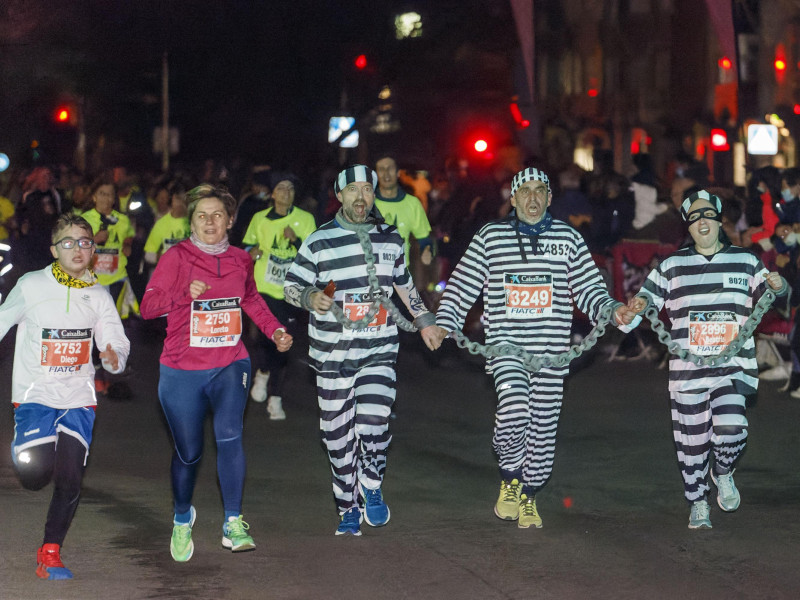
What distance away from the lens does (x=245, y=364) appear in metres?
7.17

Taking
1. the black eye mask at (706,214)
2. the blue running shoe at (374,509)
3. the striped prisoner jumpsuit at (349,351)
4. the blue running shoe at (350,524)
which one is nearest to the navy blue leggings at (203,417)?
the striped prisoner jumpsuit at (349,351)

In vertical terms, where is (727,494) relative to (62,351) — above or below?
below

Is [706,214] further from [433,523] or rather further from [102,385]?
[102,385]

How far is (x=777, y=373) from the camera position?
45.8 ft

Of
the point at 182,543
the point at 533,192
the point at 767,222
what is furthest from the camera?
the point at 767,222

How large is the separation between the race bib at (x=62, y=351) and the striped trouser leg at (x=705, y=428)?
3.19 m

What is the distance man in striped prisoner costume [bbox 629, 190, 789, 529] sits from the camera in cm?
774

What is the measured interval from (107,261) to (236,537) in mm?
6040

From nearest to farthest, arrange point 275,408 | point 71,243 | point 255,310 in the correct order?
1. point 71,243
2. point 255,310
3. point 275,408

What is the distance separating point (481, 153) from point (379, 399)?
1834 cm

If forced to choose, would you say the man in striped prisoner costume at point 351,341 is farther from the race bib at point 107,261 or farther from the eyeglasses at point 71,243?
the race bib at point 107,261

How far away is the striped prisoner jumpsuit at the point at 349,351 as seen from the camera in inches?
297

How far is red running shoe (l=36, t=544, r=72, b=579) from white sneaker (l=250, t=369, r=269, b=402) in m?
5.77


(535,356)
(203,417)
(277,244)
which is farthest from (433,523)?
(277,244)
